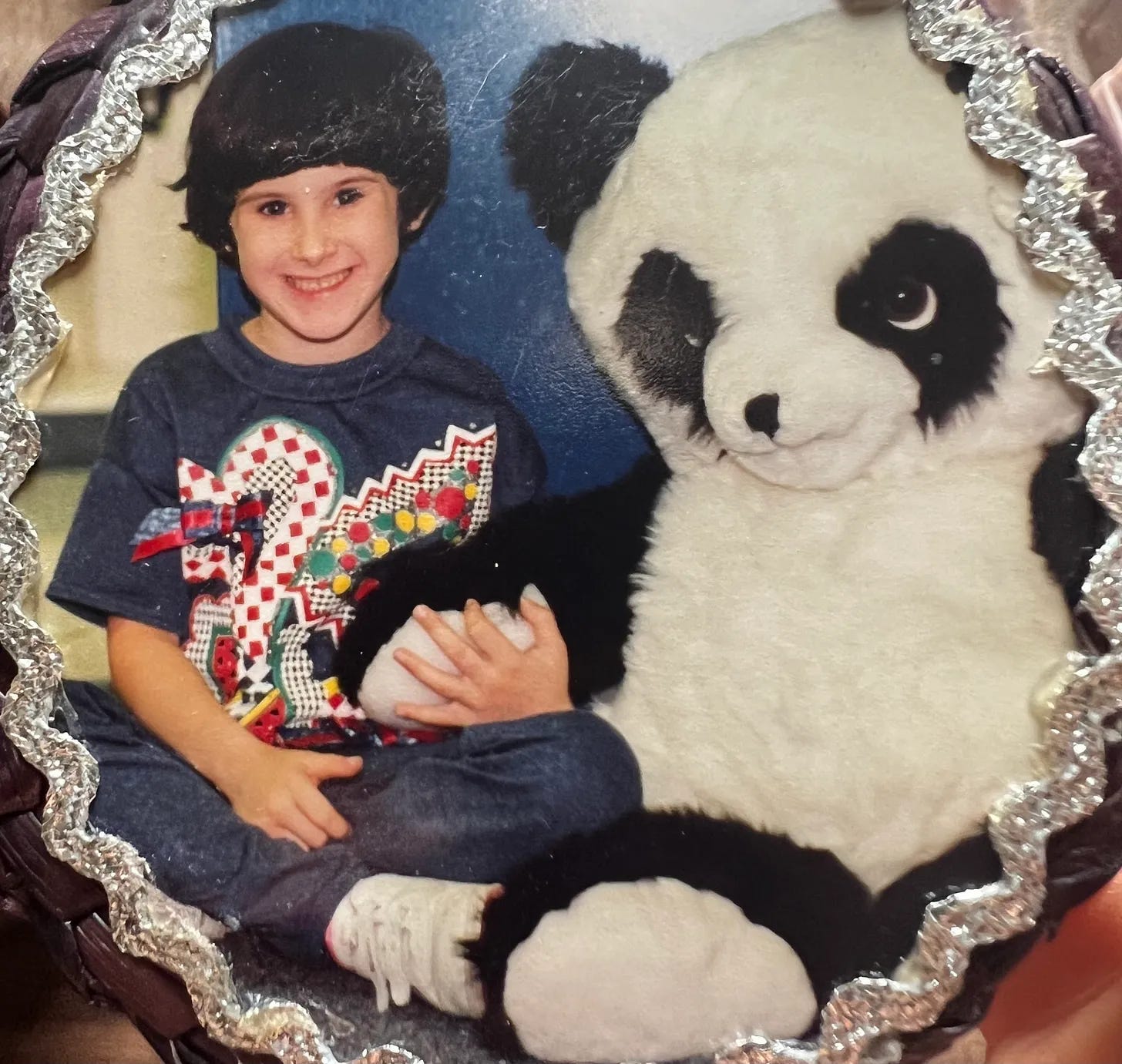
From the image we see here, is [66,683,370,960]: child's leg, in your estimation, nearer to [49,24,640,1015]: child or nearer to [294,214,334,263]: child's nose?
[49,24,640,1015]: child

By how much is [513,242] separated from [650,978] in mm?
327

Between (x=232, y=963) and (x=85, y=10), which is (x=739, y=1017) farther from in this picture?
(x=85, y=10)

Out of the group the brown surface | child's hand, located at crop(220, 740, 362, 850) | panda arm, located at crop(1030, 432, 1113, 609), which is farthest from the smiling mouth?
the brown surface

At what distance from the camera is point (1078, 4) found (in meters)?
0.46

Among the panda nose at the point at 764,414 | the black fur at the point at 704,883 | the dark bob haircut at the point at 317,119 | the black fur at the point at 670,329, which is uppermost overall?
the dark bob haircut at the point at 317,119

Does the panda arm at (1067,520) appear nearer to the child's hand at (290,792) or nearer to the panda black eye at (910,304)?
the panda black eye at (910,304)

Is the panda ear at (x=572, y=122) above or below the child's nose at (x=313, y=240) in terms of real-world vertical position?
above

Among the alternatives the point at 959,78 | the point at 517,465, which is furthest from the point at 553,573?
the point at 959,78

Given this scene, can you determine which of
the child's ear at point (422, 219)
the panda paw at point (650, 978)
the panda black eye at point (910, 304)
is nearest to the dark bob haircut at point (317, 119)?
the child's ear at point (422, 219)

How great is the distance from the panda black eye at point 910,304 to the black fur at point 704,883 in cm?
22

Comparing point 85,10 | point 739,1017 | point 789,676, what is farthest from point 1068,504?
point 85,10

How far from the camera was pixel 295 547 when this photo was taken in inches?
16.5

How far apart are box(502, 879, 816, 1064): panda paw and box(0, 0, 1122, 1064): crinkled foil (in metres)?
0.02

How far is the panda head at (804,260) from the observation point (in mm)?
382
